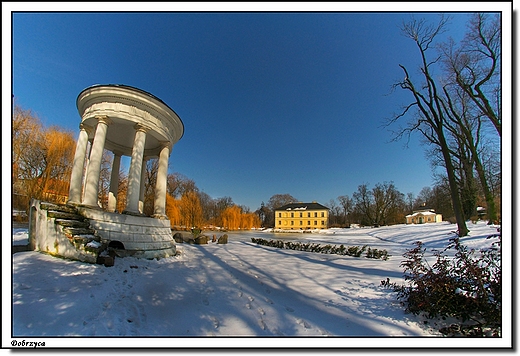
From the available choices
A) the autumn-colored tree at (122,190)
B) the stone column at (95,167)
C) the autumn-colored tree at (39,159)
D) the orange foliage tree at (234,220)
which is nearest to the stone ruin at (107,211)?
the stone column at (95,167)

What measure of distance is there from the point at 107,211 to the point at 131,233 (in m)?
1.58

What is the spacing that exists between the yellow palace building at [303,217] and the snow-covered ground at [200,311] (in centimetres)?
5670

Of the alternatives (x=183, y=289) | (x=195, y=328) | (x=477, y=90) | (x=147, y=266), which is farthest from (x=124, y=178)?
(x=477, y=90)

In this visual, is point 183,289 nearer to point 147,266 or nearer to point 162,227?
point 147,266

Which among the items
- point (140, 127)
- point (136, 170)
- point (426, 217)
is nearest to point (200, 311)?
point (136, 170)

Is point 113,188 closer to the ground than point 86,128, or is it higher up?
closer to the ground

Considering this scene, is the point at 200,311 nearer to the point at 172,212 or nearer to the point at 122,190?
the point at 122,190

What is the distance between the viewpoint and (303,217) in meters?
61.1

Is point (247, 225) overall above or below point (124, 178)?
below

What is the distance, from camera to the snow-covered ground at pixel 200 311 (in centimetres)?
252

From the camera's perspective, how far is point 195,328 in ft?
9.20

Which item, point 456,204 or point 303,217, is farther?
point 303,217

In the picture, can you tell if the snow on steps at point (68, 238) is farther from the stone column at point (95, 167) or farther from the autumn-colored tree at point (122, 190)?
the autumn-colored tree at point (122, 190)
